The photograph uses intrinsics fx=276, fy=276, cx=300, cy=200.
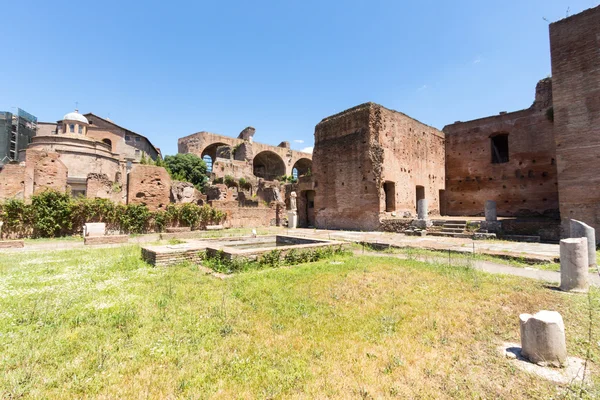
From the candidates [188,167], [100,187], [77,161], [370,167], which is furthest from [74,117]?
[370,167]

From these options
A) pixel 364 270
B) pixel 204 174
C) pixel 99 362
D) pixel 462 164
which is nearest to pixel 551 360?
pixel 364 270

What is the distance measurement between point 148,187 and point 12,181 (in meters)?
10.4

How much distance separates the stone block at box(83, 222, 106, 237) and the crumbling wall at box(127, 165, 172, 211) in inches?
101

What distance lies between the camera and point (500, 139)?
69.2ft

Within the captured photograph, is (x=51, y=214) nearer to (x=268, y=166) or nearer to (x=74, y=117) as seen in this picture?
(x=74, y=117)

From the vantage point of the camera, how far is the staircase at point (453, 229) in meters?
12.5

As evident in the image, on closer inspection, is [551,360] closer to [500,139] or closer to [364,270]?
[364,270]

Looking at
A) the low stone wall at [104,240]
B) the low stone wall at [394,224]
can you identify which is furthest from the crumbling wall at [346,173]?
the low stone wall at [104,240]

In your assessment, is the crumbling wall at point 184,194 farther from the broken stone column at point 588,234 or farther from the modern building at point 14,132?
the modern building at point 14,132

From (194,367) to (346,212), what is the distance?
51.4 feet

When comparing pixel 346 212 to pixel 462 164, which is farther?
pixel 462 164

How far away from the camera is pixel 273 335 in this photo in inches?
121

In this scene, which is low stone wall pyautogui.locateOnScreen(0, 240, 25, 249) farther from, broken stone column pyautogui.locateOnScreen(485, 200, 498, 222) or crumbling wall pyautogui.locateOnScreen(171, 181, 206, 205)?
broken stone column pyautogui.locateOnScreen(485, 200, 498, 222)

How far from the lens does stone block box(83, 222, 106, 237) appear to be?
1319 cm
